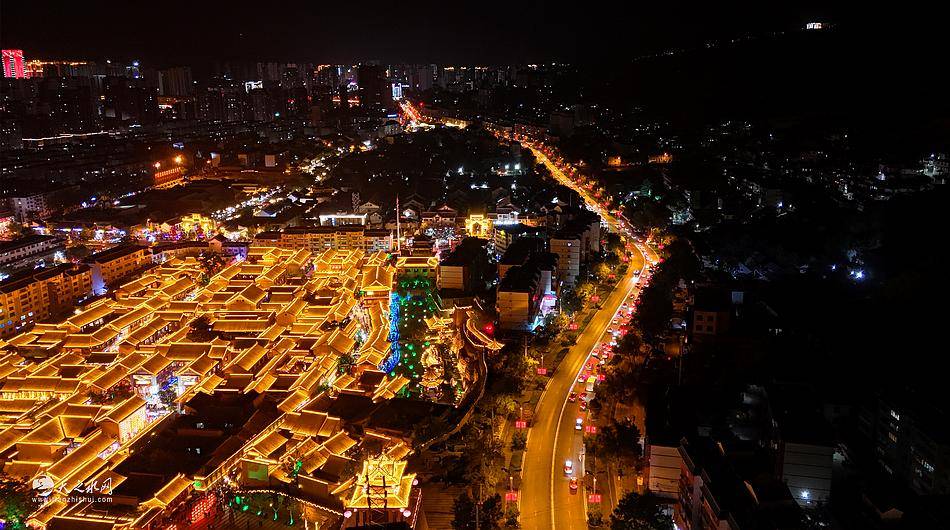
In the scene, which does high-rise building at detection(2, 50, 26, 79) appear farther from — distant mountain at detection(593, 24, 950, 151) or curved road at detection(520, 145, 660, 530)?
curved road at detection(520, 145, 660, 530)

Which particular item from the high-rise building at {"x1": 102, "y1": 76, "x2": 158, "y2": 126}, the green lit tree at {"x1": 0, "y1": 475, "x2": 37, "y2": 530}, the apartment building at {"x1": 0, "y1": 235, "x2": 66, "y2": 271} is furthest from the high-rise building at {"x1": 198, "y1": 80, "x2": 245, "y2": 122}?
the green lit tree at {"x1": 0, "y1": 475, "x2": 37, "y2": 530}

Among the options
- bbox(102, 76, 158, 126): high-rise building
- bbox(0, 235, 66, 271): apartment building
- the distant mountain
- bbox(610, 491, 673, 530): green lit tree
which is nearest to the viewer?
bbox(610, 491, 673, 530): green lit tree

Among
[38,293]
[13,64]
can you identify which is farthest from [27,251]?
[13,64]

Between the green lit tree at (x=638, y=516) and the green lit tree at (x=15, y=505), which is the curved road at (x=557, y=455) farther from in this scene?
the green lit tree at (x=15, y=505)

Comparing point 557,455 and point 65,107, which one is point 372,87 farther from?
point 557,455

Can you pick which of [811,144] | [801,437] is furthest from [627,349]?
[811,144]

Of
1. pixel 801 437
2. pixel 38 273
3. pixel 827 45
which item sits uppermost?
pixel 827 45

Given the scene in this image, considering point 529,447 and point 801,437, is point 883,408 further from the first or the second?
point 529,447
